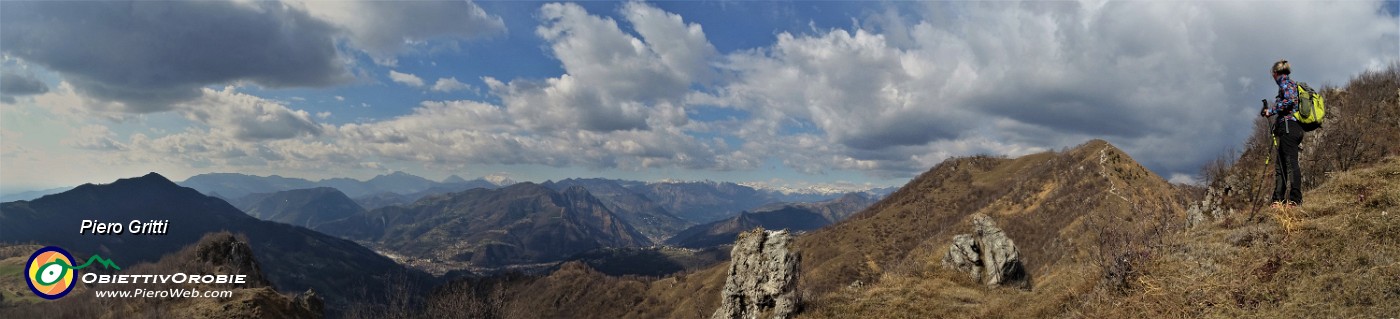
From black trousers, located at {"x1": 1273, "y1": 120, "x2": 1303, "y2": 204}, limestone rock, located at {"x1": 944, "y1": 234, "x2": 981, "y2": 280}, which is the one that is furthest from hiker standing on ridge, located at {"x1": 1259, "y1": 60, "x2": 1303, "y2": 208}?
limestone rock, located at {"x1": 944, "y1": 234, "x2": 981, "y2": 280}

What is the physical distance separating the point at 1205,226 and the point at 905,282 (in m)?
→ 10.4

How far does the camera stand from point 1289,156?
15.7 m

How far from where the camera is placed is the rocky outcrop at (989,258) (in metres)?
26.6

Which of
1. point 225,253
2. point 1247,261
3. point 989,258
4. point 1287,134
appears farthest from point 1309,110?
point 225,253

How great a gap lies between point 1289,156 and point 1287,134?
2.12ft

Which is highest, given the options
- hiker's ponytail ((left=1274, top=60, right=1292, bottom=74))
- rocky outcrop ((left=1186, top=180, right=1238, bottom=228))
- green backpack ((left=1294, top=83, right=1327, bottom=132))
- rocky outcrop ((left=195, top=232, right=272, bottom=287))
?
hiker's ponytail ((left=1274, top=60, right=1292, bottom=74))

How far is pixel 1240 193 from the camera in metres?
29.4

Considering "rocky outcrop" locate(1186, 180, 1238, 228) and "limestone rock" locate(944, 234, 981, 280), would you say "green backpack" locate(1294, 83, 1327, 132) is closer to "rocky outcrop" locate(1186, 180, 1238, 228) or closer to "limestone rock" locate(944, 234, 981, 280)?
"limestone rock" locate(944, 234, 981, 280)

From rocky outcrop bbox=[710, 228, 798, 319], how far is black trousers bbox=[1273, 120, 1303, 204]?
50.6 ft

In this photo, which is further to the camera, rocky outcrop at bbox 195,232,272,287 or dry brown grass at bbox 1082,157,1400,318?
rocky outcrop at bbox 195,232,272,287

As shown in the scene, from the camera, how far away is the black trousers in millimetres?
15374

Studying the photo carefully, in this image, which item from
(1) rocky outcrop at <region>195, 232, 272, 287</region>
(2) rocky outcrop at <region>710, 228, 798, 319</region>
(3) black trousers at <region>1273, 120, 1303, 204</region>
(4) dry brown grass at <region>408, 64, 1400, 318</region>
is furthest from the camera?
(1) rocky outcrop at <region>195, 232, 272, 287</region>

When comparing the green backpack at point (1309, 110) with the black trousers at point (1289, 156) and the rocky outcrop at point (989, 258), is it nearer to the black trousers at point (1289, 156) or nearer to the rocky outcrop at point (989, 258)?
the black trousers at point (1289, 156)

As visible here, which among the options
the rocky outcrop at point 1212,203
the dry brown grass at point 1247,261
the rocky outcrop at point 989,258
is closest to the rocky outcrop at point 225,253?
the dry brown grass at point 1247,261
